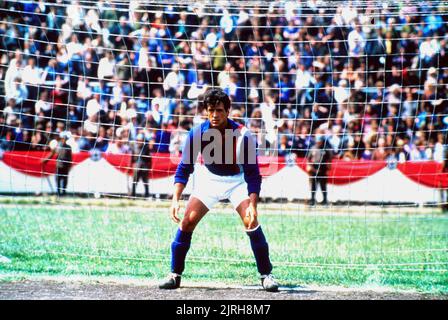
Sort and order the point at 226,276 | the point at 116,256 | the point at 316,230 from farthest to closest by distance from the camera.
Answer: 1. the point at 316,230
2. the point at 116,256
3. the point at 226,276

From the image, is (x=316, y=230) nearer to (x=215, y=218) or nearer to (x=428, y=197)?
(x=215, y=218)

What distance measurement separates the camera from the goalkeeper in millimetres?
6954

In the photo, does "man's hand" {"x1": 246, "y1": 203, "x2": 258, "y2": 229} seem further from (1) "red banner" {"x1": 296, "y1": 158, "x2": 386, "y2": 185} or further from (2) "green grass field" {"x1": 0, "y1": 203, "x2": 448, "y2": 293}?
(1) "red banner" {"x1": 296, "y1": 158, "x2": 386, "y2": 185}

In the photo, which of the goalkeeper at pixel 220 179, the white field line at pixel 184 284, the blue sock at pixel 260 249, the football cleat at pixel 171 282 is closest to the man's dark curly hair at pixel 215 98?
the goalkeeper at pixel 220 179

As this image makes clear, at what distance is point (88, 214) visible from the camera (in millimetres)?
13688

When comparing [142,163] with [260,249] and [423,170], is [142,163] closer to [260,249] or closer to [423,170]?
[423,170]

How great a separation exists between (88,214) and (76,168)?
7.32ft

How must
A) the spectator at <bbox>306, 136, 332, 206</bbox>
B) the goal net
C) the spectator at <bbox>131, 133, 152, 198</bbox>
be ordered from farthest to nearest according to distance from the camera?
the spectator at <bbox>306, 136, 332, 206</bbox> < the spectator at <bbox>131, 133, 152, 198</bbox> < the goal net

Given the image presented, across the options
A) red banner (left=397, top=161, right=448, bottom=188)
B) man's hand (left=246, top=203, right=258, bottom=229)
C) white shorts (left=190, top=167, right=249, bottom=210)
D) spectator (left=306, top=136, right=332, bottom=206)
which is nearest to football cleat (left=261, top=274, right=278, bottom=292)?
man's hand (left=246, top=203, right=258, bottom=229)

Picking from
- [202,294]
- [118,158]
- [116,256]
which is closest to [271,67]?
[118,158]

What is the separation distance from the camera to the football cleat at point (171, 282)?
6.98 m

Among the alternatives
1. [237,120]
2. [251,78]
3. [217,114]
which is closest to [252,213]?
[217,114]

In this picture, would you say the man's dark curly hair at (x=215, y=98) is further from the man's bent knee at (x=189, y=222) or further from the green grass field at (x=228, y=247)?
the green grass field at (x=228, y=247)

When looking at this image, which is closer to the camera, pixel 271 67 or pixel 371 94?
pixel 271 67
